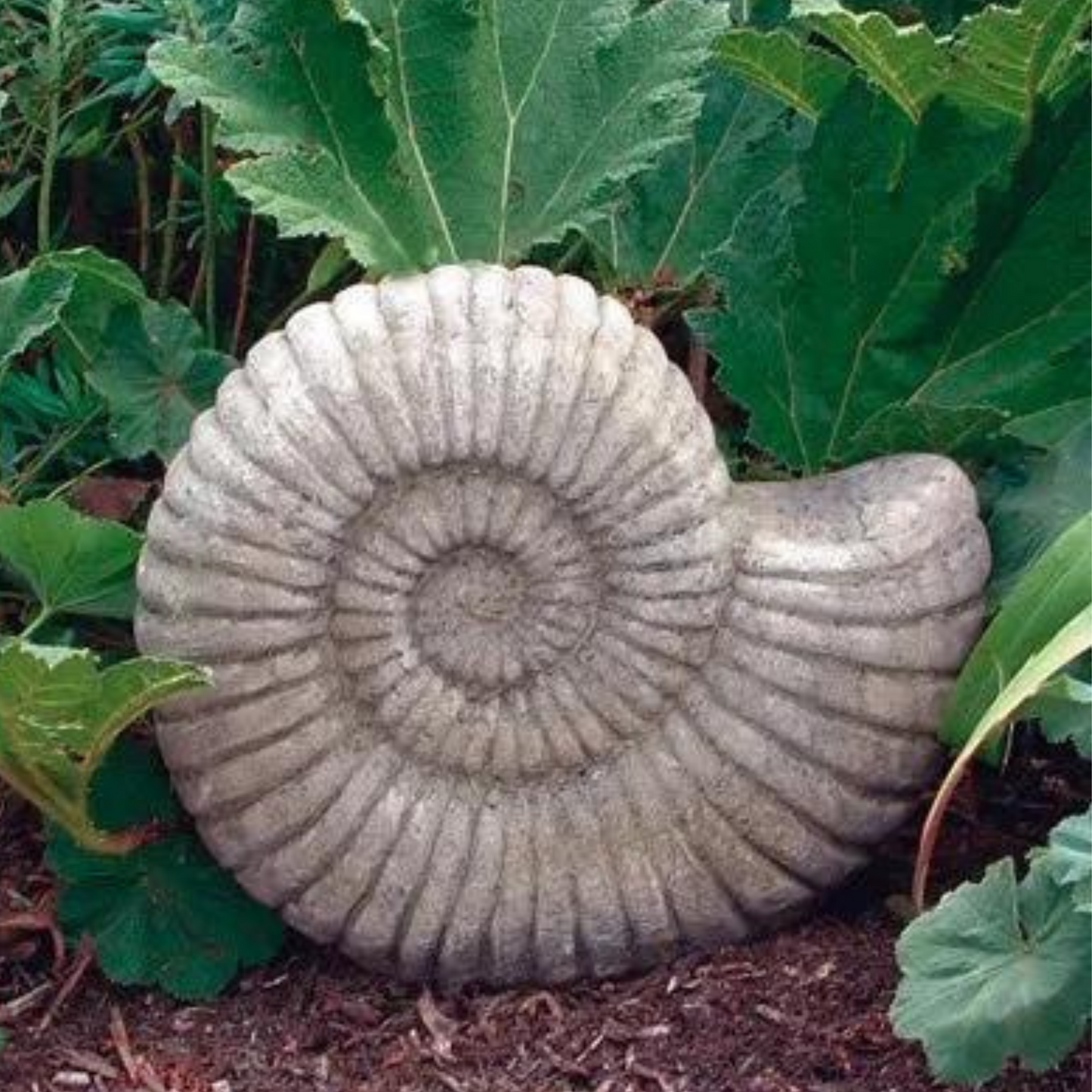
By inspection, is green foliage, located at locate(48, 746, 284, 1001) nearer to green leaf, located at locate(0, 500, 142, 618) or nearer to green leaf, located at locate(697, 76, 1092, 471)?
green leaf, located at locate(0, 500, 142, 618)

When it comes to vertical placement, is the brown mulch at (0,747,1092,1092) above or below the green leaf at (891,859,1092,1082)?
below

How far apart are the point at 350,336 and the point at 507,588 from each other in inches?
8.7

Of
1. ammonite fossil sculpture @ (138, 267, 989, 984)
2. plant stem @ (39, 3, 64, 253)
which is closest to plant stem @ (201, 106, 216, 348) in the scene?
plant stem @ (39, 3, 64, 253)

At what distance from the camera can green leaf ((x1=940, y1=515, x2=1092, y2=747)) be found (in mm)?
2078

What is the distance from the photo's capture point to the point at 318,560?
6.88ft

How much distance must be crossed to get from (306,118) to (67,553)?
389mm

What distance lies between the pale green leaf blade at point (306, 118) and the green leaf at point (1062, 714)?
61 cm

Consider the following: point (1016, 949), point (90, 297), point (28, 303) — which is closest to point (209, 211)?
point (90, 297)

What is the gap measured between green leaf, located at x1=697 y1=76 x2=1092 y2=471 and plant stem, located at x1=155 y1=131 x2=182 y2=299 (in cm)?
58

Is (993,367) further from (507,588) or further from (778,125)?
(507,588)

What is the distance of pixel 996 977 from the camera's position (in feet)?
6.20

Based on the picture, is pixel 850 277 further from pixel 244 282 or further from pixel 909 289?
pixel 244 282

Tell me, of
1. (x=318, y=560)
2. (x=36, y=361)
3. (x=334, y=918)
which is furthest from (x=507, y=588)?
(x=36, y=361)

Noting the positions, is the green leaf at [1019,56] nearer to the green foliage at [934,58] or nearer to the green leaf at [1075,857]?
the green foliage at [934,58]
